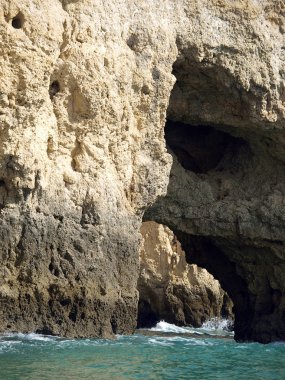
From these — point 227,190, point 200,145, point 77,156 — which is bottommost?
point 77,156

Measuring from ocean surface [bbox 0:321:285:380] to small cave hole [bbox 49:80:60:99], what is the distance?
4.98 meters

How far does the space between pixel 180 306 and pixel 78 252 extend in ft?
63.5

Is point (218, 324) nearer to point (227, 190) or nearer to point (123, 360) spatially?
point (227, 190)

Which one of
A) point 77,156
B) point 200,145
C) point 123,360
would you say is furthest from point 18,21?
point 200,145

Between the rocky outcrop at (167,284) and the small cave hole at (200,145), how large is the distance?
432 inches

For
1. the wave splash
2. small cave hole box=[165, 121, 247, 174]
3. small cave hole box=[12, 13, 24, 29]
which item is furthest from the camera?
the wave splash

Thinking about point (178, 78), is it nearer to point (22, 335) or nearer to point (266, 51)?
point (266, 51)

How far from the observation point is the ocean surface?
1708 cm

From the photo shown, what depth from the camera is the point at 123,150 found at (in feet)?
76.9

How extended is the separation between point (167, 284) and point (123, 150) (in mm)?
17659

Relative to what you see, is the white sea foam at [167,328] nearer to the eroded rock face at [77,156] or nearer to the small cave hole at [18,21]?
the eroded rock face at [77,156]

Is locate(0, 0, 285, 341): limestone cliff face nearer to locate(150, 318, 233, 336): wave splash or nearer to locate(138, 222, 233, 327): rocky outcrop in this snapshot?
locate(150, 318, 233, 336): wave splash

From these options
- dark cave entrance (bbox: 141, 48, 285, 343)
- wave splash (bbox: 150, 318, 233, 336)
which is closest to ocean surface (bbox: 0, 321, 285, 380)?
→ dark cave entrance (bbox: 141, 48, 285, 343)

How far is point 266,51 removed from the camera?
26.3m
